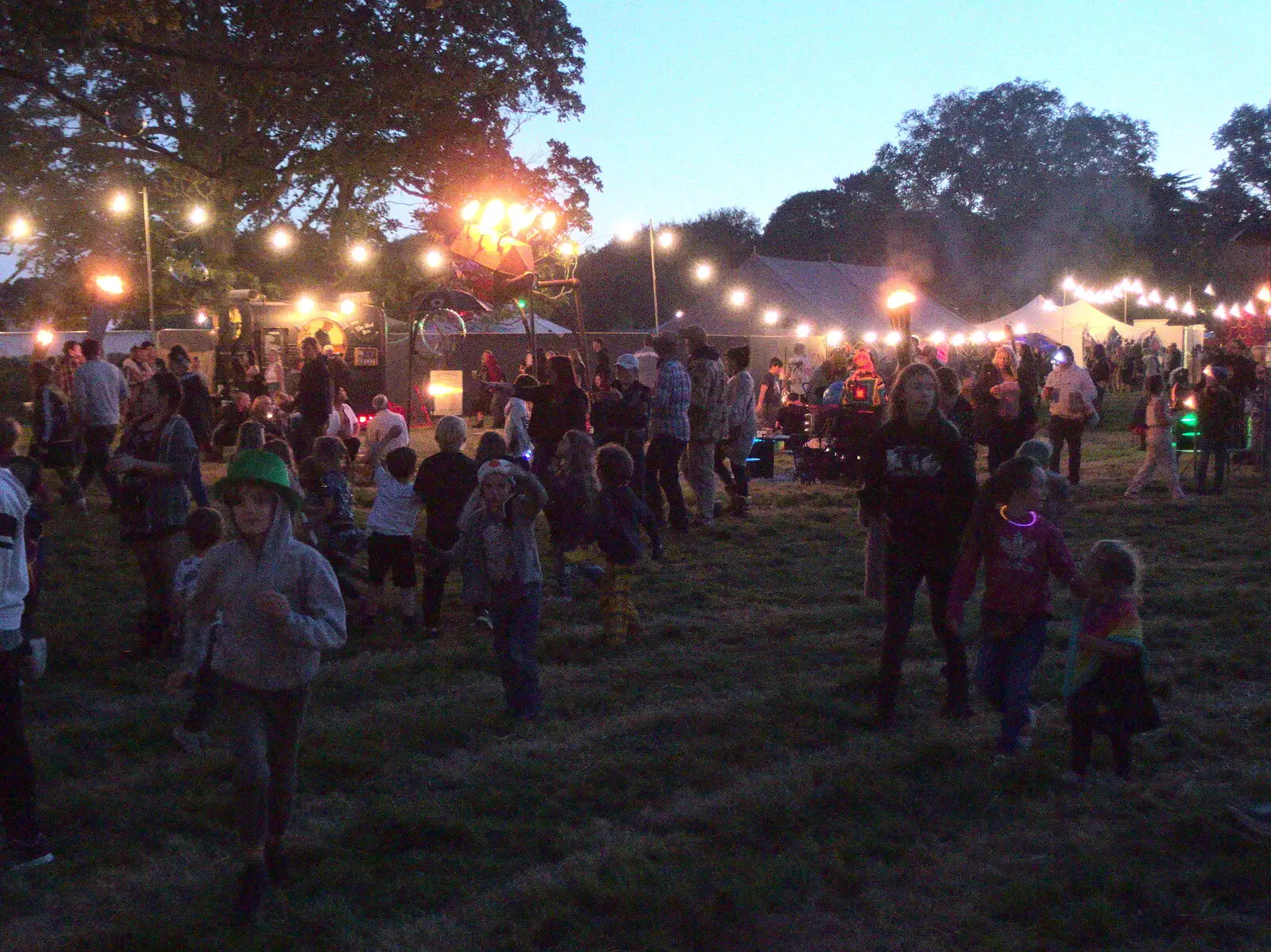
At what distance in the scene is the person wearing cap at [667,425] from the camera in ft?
34.4

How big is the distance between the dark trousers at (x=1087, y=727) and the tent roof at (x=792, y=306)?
29341mm

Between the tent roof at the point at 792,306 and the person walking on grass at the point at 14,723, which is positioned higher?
the tent roof at the point at 792,306

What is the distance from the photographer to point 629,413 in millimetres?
10070

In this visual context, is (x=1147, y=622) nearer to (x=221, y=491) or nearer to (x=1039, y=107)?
(x=221, y=491)

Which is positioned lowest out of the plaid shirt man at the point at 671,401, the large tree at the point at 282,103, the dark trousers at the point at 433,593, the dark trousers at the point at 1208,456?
the dark trousers at the point at 433,593

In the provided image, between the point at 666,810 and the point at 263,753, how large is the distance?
1.58 meters

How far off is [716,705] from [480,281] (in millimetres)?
9130

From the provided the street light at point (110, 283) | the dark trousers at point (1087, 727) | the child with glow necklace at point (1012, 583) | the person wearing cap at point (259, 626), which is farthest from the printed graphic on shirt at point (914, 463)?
the street light at point (110, 283)

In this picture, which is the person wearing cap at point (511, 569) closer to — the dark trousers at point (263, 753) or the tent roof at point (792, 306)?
the dark trousers at point (263, 753)

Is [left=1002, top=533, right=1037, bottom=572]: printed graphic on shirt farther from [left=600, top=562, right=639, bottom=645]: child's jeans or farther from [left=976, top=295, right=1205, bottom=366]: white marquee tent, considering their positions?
[left=976, top=295, right=1205, bottom=366]: white marquee tent

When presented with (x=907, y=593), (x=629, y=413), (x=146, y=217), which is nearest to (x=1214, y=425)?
(x=629, y=413)

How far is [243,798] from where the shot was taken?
3.73 m

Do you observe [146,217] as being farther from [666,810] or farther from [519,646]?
[666,810]

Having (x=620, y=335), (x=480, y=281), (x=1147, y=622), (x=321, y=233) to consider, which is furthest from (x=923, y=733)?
(x=321, y=233)
